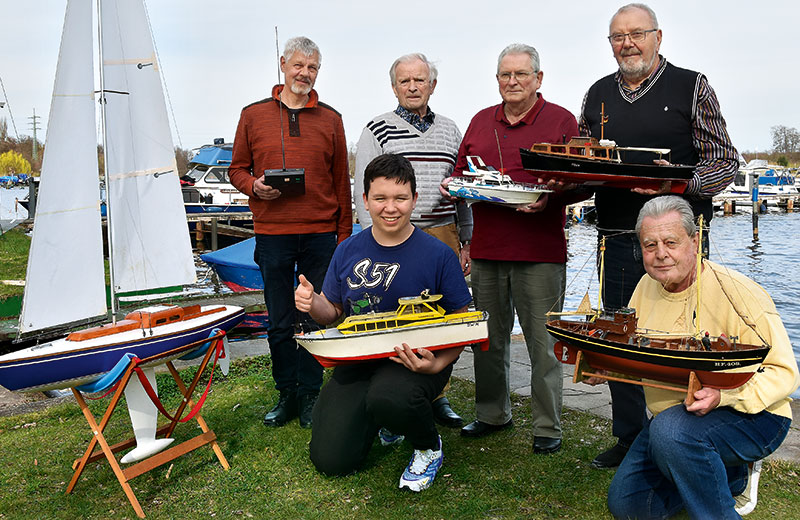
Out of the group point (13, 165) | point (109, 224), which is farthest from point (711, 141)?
point (13, 165)

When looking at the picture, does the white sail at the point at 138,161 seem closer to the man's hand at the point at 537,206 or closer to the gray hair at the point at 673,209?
the man's hand at the point at 537,206

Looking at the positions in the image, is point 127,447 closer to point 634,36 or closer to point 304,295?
point 304,295

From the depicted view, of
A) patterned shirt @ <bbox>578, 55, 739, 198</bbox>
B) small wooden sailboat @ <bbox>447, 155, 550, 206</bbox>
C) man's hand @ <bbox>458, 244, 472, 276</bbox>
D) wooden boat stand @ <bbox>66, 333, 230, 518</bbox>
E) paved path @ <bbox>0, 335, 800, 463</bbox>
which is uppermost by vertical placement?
patterned shirt @ <bbox>578, 55, 739, 198</bbox>

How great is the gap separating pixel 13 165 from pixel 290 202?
299 feet

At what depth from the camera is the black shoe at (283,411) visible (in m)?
4.81

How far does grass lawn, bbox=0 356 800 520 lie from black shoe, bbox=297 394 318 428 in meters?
0.10

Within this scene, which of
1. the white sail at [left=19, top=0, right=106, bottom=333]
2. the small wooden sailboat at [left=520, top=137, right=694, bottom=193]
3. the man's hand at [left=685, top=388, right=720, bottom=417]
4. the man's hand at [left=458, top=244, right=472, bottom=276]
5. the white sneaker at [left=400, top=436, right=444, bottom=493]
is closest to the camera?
the man's hand at [left=685, top=388, right=720, bottom=417]

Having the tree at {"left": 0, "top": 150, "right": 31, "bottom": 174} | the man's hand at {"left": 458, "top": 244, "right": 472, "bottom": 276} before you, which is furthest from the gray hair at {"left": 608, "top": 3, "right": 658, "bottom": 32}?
the tree at {"left": 0, "top": 150, "right": 31, "bottom": 174}

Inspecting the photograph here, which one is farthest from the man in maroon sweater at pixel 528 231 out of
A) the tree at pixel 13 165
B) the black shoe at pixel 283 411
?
the tree at pixel 13 165

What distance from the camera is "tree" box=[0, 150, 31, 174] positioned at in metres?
79.8

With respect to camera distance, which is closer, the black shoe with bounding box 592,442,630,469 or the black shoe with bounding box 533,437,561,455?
the black shoe with bounding box 592,442,630,469

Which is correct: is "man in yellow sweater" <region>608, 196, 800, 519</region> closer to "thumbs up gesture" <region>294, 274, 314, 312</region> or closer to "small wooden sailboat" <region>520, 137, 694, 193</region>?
"small wooden sailboat" <region>520, 137, 694, 193</region>

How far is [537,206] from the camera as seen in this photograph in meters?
4.04

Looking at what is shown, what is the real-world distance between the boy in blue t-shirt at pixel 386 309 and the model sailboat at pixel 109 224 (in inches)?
34.9
